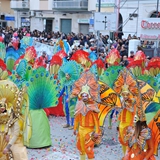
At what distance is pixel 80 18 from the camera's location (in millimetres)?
31703

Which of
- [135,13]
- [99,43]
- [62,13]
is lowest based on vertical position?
[99,43]

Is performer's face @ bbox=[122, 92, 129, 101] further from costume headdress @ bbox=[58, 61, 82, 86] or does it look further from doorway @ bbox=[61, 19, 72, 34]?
doorway @ bbox=[61, 19, 72, 34]

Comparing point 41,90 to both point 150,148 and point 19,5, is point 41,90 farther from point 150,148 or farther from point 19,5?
point 19,5

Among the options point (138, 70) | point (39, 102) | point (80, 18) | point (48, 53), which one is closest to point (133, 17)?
point (80, 18)

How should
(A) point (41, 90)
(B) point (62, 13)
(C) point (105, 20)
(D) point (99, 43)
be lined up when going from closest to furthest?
(A) point (41, 90) → (C) point (105, 20) → (D) point (99, 43) → (B) point (62, 13)

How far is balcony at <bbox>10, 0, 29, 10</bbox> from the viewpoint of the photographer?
35969mm

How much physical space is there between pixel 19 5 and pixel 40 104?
31.8 metres

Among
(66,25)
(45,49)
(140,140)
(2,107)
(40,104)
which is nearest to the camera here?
(2,107)

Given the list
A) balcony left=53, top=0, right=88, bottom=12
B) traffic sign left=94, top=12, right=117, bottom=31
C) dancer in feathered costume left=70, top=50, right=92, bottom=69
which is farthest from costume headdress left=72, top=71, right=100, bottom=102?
balcony left=53, top=0, right=88, bottom=12

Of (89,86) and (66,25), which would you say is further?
(66,25)

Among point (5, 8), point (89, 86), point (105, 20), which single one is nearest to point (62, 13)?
point (5, 8)

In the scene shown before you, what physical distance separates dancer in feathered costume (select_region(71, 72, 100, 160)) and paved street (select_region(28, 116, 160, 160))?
35.5 inches

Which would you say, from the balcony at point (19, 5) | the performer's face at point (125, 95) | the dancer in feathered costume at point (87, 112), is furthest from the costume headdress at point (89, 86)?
the balcony at point (19, 5)

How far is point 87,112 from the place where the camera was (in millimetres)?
5312
